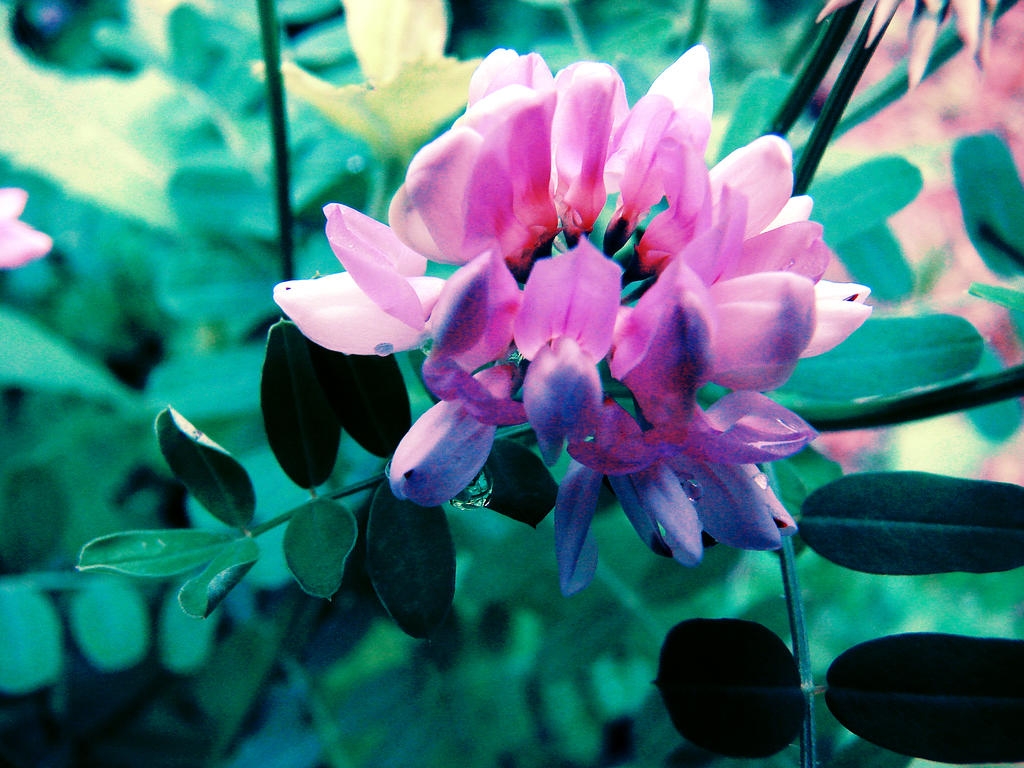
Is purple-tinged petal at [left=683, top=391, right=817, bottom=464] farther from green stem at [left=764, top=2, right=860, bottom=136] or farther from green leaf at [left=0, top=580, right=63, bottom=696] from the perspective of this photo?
green leaf at [left=0, top=580, right=63, bottom=696]

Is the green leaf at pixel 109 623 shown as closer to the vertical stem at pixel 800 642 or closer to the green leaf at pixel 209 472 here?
the green leaf at pixel 209 472

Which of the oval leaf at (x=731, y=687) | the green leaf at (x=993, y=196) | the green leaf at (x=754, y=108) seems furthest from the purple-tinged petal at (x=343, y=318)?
the green leaf at (x=993, y=196)

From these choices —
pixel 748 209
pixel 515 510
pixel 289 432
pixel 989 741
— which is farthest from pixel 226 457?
pixel 989 741

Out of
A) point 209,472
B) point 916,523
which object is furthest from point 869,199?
point 209,472

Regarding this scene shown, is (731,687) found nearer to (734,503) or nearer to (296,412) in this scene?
(734,503)

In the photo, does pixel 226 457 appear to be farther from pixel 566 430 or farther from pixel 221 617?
pixel 221 617

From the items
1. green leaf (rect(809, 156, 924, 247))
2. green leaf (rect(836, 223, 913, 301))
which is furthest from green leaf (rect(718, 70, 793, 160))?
green leaf (rect(836, 223, 913, 301))
